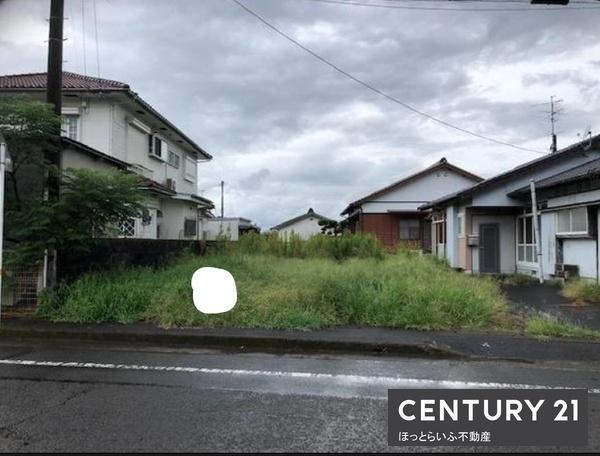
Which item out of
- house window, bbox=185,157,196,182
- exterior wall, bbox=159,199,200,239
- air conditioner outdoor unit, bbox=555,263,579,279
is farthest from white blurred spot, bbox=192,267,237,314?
house window, bbox=185,157,196,182

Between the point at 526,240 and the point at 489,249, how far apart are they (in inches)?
56.3

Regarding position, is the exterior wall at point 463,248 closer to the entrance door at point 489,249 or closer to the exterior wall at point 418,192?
the entrance door at point 489,249

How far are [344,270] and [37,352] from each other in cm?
638

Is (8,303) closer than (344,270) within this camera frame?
Yes

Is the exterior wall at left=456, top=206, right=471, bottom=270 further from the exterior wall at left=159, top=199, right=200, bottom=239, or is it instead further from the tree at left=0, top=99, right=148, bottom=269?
the tree at left=0, top=99, right=148, bottom=269

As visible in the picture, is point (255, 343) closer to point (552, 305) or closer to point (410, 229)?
point (552, 305)

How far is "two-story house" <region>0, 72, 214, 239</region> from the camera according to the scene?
1662cm

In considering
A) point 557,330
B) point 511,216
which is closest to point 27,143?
point 557,330

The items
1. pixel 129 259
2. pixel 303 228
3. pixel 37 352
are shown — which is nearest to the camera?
pixel 37 352

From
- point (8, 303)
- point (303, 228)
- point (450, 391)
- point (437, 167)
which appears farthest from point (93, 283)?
point (303, 228)

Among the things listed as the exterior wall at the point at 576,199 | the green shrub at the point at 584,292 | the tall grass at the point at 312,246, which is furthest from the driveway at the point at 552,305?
the tall grass at the point at 312,246

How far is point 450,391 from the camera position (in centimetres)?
464

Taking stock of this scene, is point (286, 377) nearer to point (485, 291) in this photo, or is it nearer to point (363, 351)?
point (363, 351)

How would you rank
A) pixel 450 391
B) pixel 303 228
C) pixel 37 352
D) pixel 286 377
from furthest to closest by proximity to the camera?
1. pixel 303 228
2. pixel 37 352
3. pixel 286 377
4. pixel 450 391
